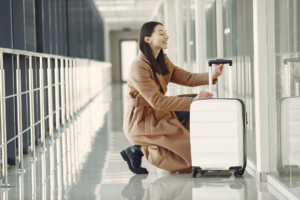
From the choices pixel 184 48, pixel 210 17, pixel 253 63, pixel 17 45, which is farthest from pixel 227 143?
→ pixel 184 48

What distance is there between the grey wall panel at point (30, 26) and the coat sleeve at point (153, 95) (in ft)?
6.76

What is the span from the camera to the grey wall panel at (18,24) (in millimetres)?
4068

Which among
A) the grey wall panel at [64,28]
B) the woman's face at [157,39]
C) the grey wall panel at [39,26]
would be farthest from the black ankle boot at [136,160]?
the grey wall panel at [64,28]

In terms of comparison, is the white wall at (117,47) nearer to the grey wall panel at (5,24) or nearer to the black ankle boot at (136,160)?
the grey wall panel at (5,24)

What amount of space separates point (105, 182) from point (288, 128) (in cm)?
120

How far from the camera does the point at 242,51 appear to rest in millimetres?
3102

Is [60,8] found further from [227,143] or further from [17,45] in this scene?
[227,143]

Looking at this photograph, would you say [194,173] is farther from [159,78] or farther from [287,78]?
[287,78]

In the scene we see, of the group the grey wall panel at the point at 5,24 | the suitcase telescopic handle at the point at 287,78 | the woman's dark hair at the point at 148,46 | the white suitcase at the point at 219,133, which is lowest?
the white suitcase at the point at 219,133

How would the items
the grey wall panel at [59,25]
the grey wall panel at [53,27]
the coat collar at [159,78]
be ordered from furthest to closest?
1. the grey wall panel at [59,25]
2. the grey wall panel at [53,27]
3. the coat collar at [159,78]

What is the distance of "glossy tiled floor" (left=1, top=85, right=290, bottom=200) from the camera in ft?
8.13

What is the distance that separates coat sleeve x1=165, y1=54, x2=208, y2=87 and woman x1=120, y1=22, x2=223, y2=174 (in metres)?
0.11

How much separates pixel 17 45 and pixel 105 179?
74.6 inches

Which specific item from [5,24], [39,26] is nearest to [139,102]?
[5,24]
